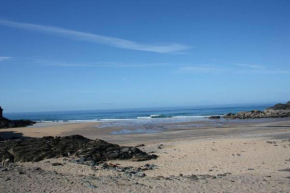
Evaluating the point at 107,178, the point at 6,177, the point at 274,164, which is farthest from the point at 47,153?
the point at 274,164

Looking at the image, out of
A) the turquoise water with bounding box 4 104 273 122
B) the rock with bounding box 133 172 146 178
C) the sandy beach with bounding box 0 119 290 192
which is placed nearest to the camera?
the sandy beach with bounding box 0 119 290 192

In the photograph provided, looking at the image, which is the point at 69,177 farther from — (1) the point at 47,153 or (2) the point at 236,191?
(2) the point at 236,191

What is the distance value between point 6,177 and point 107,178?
153 inches

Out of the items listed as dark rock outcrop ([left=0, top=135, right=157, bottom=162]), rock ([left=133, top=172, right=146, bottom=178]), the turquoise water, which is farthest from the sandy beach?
the turquoise water

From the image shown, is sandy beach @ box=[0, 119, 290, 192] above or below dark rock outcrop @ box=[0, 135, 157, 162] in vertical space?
below

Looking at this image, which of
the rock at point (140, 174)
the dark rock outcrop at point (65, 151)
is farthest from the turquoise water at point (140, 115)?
the rock at point (140, 174)

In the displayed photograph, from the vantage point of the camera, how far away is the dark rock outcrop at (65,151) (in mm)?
14789

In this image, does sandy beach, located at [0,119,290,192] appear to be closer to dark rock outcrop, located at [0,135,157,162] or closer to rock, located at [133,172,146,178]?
rock, located at [133,172,146,178]

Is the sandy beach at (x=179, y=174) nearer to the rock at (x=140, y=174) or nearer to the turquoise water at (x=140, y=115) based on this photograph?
the rock at (x=140, y=174)

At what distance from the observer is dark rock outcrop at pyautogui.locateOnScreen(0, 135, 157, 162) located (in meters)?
14.8

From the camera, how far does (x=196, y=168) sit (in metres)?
12.5

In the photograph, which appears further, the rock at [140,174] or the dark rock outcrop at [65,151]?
the dark rock outcrop at [65,151]

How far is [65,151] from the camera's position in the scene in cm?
1608

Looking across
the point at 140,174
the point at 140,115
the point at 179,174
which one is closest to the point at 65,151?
the point at 140,174
